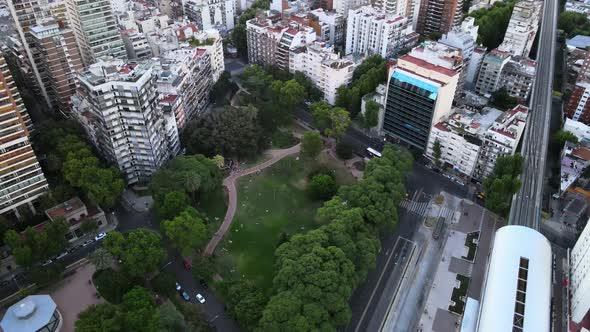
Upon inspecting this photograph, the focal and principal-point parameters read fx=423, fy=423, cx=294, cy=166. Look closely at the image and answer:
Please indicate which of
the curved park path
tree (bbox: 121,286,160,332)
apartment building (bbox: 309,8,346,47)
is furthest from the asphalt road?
tree (bbox: 121,286,160,332)

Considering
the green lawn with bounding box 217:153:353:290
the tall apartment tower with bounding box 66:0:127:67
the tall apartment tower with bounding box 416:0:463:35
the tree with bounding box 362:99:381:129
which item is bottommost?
the green lawn with bounding box 217:153:353:290

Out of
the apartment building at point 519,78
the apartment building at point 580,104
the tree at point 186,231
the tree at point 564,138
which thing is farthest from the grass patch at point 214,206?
the apartment building at point 580,104

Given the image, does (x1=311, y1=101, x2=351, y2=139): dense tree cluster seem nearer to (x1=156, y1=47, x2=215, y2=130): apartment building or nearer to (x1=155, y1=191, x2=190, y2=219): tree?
(x1=156, y1=47, x2=215, y2=130): apartment building

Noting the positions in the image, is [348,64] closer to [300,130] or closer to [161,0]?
[300,130]

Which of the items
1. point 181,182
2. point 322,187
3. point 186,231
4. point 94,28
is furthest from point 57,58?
point 322,187

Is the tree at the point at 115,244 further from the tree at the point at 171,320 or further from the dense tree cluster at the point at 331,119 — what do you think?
the dense tree cluster at the point at 331,119

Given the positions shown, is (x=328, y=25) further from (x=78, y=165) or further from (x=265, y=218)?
(x=78, y=165)

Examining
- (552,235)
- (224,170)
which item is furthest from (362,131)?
(552,235)

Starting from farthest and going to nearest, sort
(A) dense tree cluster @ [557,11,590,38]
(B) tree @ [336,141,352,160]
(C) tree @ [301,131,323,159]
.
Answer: (A) dense tree cluster @ [557,11,590,38]
(B) tree @ [336,141,352,160]
(C) tree @ [301,131,323,159]
